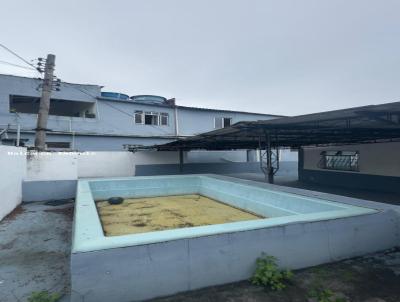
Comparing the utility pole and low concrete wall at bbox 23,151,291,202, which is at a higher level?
the utility pole

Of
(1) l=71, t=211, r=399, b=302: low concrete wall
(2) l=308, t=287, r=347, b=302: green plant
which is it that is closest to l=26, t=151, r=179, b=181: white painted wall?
(1) l=71, t=211, r=399, b=302: low concrete wall

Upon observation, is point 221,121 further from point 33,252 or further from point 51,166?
point 33,252

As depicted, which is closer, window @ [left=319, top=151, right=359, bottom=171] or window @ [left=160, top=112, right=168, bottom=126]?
window @ [left=319, top=151, right=359, bottom=171]

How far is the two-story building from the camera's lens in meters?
14.6

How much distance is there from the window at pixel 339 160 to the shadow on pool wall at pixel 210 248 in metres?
8.63

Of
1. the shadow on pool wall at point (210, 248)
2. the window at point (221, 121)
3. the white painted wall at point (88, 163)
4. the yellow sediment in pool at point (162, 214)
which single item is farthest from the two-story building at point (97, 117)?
the shadow on pool wall at point (210, 248)

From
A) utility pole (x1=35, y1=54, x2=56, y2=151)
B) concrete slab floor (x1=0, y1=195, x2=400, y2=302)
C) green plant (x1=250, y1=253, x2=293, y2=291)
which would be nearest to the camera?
concrete slab floor (x1=0, y1=195, x2=400, y2=302)

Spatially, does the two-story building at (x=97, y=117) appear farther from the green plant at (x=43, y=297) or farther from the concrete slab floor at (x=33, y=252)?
the green plant at (x=43, y=297)

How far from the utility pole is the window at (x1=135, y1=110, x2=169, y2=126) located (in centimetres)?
729

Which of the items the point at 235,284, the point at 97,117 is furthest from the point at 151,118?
the point at 235,284

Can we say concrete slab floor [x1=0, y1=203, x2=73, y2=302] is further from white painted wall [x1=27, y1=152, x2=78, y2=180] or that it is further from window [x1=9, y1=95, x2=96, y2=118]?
window [x1=9, y1=95, x2=96, y2=118]

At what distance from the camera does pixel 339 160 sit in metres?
13.6

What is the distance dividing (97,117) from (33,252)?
12.9 metres

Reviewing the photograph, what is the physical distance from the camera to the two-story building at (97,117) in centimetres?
1462
